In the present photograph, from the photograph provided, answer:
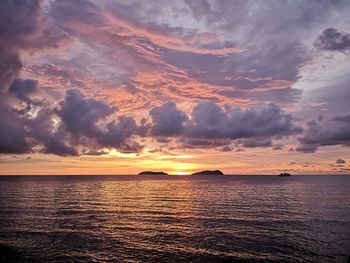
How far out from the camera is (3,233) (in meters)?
45.5

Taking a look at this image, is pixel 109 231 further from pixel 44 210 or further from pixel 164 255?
pixel 44 210

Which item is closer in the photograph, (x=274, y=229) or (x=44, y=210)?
(x=274, y=229)

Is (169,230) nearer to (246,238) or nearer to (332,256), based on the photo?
(246,238)

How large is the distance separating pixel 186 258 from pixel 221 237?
10.5 metres

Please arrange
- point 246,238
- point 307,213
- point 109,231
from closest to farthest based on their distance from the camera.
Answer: point 246,238, point 109,231, point 307,213

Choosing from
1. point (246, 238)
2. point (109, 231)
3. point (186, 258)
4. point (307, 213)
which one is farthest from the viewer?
point (307, 213)

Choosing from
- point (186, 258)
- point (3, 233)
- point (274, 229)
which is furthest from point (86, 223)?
point (274, 229)

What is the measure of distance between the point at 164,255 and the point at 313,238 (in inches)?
882

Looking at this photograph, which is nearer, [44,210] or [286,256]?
[286,256]

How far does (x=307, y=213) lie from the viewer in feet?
214

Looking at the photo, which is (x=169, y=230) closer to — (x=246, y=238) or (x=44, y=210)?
(x=246, y=238)

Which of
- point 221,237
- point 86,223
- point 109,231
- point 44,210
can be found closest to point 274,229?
point 221,237

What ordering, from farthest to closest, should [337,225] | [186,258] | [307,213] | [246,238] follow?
1. [307,213]
2. [337,225]
3. [246,238]
4. [186,258]

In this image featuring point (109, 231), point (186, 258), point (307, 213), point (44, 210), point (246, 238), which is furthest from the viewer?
point (44, 210)
